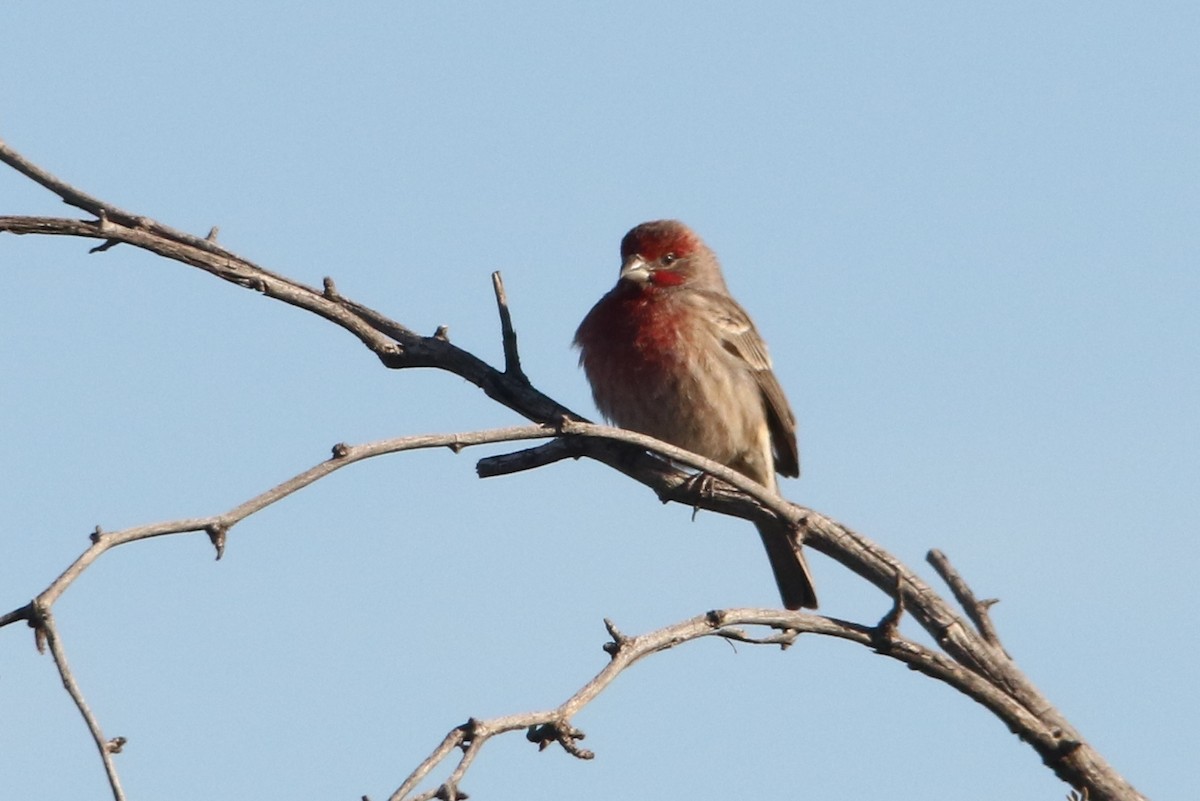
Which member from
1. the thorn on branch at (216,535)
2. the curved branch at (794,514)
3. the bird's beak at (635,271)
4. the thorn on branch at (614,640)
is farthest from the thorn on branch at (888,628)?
the bird's beak at (635,271)

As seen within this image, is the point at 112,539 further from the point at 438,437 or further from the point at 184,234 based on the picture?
the point at 184,234

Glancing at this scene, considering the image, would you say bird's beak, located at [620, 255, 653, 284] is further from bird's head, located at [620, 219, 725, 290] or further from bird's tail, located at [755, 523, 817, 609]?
bird's tail, located at [755, 523, 817, 609]

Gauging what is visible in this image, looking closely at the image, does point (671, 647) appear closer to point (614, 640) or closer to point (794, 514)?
point (614, 640)

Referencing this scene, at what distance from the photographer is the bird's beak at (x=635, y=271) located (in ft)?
29.5

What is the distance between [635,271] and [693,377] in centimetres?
91

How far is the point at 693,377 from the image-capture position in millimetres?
8336

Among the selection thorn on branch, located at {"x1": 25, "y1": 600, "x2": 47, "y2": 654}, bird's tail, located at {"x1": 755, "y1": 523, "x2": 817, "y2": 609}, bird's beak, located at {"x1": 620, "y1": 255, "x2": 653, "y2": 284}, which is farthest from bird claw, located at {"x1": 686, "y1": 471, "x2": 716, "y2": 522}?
thorn on branch, located at {"x1": 25, "y1": 600, "x2": 47, "y2": 654}

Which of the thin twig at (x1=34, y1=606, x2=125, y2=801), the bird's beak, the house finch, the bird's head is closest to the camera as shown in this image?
Answer: the thin twig at (x1=34, y1=606, x2=125, y2=801)

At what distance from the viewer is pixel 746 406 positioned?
28.1 feet

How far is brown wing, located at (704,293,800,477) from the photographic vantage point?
885cm

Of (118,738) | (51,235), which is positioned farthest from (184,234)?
(118,738)

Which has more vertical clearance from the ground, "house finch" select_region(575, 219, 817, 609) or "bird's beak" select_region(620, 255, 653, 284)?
"bird's beak" select_region(620, 255, 653, 284)

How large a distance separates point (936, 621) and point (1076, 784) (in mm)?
597


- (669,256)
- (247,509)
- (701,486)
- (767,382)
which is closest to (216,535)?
(247,509)
